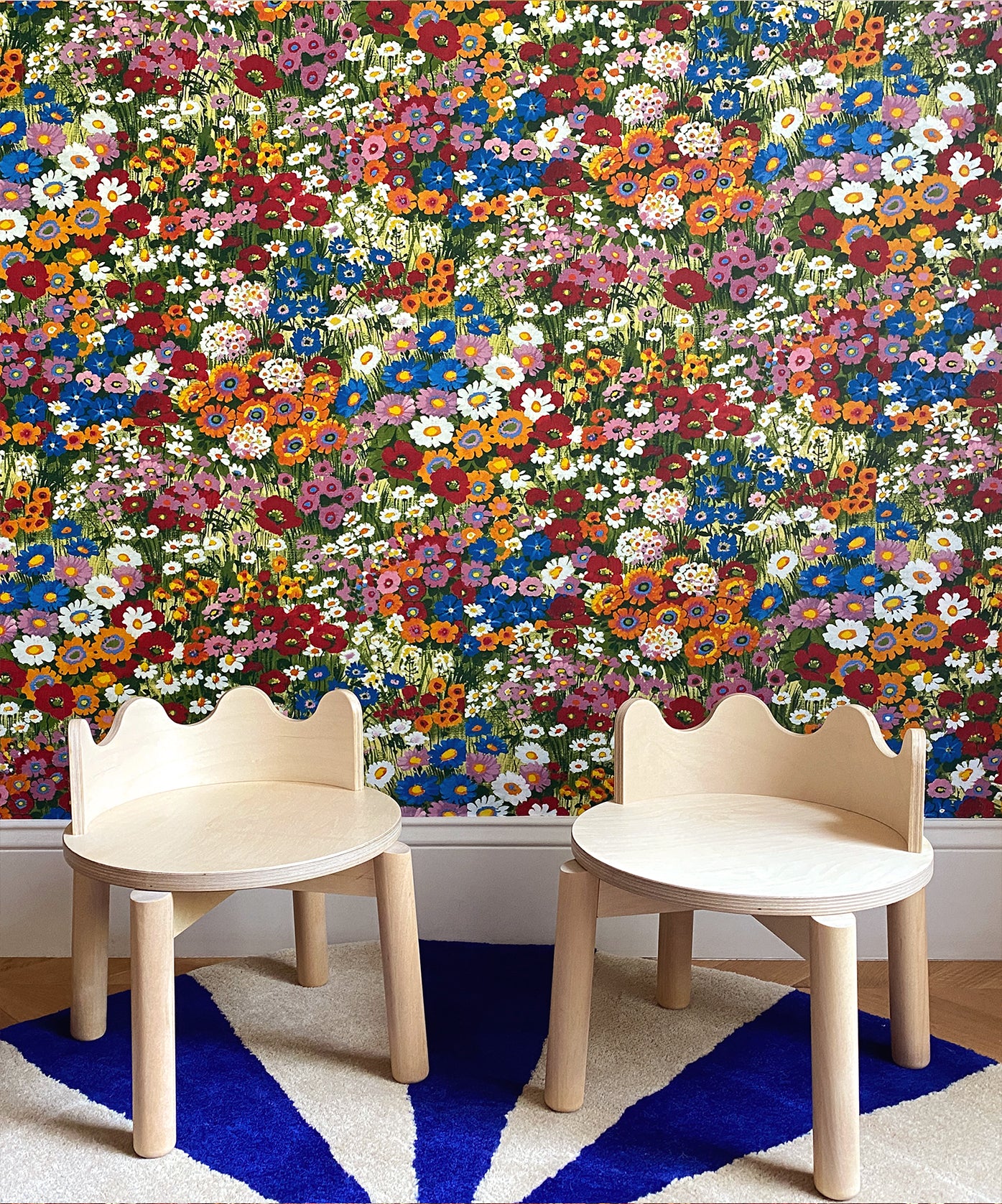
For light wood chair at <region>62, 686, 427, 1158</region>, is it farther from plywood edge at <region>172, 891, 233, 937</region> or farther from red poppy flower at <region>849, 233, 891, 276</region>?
red poppy flower at <region>849, 233, 891, 276</region>

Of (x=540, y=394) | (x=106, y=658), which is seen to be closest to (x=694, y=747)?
(x=540, y=394)

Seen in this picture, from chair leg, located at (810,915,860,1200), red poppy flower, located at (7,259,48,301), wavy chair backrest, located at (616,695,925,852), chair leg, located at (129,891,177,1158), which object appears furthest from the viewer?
red poppy flower, located at (7,259,48,301)

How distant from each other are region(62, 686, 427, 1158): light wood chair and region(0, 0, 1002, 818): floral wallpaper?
0.22 m

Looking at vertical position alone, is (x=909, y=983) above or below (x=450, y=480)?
below

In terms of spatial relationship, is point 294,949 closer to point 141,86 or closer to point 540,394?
point 540,394

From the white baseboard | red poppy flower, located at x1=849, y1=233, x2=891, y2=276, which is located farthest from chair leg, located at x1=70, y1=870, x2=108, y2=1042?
red poppy flower, located at x1=849, y1=233, x2=891, y2=276

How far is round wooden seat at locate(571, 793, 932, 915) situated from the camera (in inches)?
50.8

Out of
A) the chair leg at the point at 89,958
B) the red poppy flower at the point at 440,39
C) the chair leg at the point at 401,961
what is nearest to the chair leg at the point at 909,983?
the chair leg at the point at 401,961

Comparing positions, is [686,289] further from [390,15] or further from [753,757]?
[753,757]

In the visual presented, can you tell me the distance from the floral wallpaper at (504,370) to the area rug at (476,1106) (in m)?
0.49

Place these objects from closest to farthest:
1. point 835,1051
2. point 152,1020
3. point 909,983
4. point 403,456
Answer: point 835,1051
point 152,1020
point 909,983
point 403,456

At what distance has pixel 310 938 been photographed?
1.87 m

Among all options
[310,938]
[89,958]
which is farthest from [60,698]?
[310,938]

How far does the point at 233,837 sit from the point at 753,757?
93cm
